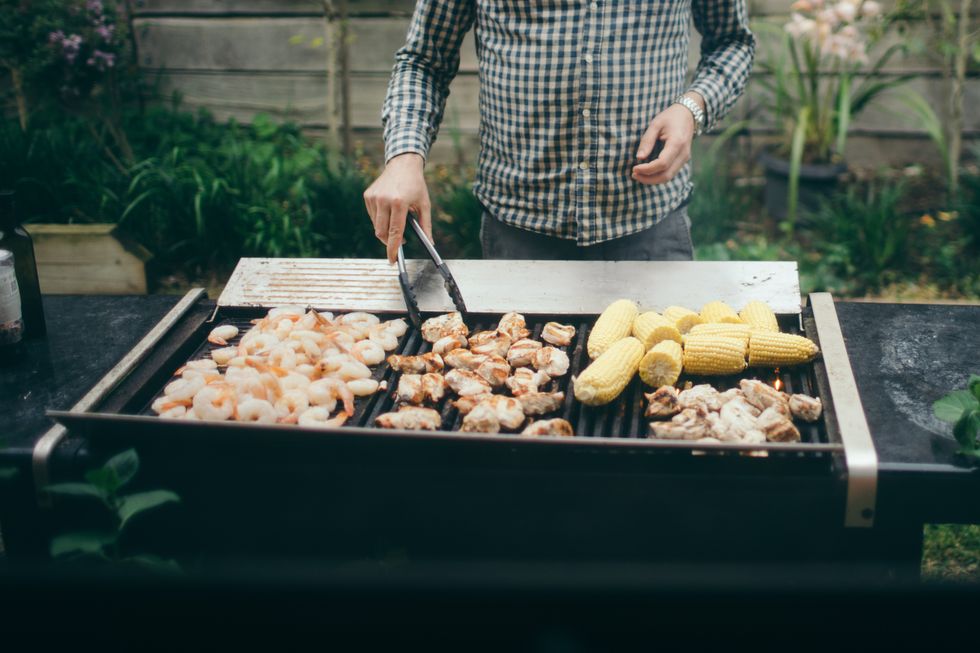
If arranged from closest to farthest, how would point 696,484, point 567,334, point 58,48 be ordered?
point 696,484 → point 567,334 → point 58,48

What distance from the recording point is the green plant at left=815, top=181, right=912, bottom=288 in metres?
4.80

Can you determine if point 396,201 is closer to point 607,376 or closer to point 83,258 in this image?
point 607,376

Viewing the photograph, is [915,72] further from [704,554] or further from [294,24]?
[704,554]

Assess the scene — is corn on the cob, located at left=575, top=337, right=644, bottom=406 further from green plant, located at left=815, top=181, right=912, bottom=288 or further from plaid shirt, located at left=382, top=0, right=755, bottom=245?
green plant, located at left=815, top=181, right=912, bottom=288

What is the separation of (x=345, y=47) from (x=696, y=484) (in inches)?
173

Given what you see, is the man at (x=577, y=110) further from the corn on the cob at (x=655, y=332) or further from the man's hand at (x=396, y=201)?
the corn on the cob at (x=655, y=332)

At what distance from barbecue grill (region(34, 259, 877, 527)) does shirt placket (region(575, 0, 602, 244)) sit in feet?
0.81

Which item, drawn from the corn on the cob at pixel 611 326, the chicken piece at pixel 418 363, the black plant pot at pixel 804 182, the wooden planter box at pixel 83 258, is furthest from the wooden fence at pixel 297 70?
the chicken piece at pixel 418 363

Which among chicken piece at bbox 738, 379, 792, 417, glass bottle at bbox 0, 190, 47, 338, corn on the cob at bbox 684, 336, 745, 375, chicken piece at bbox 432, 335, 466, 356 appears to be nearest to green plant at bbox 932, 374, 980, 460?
chicken piece at bbox 738, 379, 792, 417

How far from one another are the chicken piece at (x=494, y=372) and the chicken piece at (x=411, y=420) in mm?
180

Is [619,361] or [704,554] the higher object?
[619,361]

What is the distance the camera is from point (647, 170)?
7.34ft

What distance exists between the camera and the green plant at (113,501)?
4.87 feet

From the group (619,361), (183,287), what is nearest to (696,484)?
(619,361)
